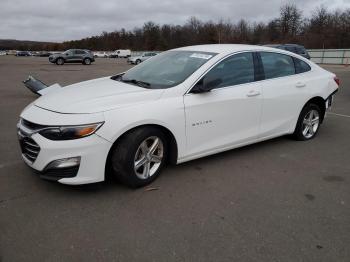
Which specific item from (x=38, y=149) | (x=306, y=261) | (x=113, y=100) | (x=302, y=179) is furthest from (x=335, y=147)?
(x=38, y=149)

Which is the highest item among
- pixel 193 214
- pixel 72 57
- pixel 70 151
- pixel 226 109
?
pixel 226 109

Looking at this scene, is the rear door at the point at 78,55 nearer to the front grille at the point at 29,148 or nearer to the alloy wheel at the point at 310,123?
the alloy wheel at the point at 310,123

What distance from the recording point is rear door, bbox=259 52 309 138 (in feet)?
15.3

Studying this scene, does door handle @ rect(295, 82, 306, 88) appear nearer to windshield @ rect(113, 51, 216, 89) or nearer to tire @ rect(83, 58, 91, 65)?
windshield @ rect(113, 51, 216, 89)

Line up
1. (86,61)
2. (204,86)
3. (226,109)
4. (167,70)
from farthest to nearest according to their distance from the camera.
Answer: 1. (86,61)
2. (167,70)
3. (226,109)
4. (204,86)

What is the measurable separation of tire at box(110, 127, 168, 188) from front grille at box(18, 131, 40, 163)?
0.77 m

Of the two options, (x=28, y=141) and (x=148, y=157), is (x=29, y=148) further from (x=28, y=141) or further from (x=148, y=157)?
(x=148, y=157)

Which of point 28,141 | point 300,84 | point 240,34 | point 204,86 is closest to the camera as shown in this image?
point 28,141

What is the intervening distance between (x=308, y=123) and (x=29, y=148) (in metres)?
4.41

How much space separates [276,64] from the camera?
490 cm

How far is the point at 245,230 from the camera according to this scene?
289 centimetres

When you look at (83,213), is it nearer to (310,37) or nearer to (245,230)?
(245,230)

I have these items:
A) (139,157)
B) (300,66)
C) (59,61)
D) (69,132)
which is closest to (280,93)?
(300,66)

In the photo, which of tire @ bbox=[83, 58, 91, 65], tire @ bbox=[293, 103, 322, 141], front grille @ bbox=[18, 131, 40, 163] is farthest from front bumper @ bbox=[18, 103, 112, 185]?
tire @ bbox=[83, 58, 91, 65]
